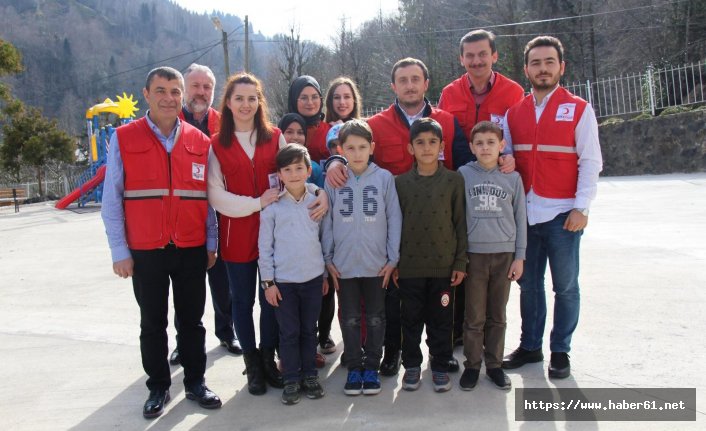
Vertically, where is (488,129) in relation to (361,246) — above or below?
above

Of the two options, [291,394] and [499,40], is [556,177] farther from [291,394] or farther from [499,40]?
[499,40]

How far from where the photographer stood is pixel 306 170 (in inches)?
130

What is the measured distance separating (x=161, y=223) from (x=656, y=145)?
14631mm

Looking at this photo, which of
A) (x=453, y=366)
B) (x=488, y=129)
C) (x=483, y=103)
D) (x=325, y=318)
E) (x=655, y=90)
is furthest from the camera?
(x=655, y=90)

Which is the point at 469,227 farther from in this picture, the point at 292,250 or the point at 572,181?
the point at 292,250

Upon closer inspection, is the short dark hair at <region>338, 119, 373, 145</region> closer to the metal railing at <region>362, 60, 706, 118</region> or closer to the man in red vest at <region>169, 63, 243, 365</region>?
the man in red vest at <region>169, 63, 243, 365</region>

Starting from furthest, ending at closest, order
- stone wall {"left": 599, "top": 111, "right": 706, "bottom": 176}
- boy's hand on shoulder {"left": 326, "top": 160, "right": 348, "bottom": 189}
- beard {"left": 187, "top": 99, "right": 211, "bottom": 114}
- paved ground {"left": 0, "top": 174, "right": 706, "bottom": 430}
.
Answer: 1. stone wall {"left": 599, "top": 111, "right": 706, "bottom": 176}
2. beard {"left": 187, "top": 99, "right": 211, "bottom": 114}
3. boy's hand on shoulder {"left": 326, "top": 160, "right": 348, "bottom": 189}
4. paved ground {"left": 0, "top": 174, "right": 706, "bottom": 430}

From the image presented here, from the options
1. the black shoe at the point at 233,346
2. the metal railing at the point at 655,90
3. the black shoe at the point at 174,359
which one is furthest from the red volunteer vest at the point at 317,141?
the metal railing at the point at 655,90

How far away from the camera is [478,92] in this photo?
3965 mm

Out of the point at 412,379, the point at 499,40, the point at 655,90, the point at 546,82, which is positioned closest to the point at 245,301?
the point at 412,379

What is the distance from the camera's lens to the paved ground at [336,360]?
2988 millimetres

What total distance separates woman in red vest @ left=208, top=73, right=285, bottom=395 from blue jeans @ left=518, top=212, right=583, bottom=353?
67.7 inches

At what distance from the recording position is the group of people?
Answer: 10.6 feet

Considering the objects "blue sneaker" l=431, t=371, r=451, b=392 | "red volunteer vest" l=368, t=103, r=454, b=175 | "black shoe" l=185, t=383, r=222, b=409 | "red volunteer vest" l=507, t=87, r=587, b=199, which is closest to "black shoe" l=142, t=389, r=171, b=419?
"black shoe" l=185, t=383, r=222, b=409
